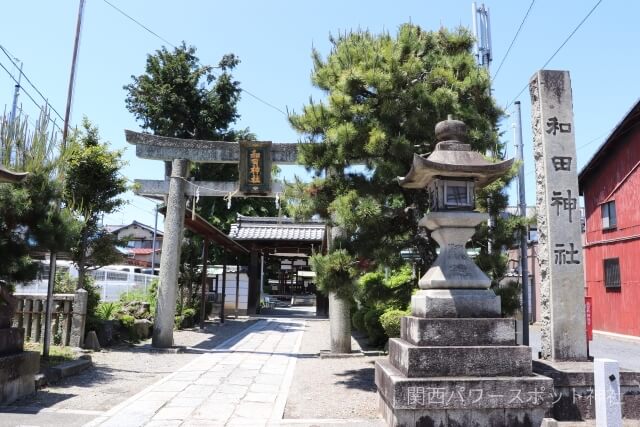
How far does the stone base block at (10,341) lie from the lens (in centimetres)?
681

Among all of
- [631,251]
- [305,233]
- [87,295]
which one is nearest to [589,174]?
[631,251]

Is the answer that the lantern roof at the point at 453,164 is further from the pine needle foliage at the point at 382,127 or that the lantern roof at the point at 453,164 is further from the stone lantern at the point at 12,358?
the stone lantern at the point at 12,358

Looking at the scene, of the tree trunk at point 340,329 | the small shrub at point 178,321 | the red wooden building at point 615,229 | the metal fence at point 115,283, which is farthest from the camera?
the metal fence at point 115,283

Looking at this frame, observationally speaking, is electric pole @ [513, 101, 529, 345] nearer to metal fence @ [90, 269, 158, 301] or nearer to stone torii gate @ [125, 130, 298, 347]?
stone torii gate @ [125, 130, 298, 347]

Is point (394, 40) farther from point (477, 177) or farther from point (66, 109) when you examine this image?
Result: point (66, 109)

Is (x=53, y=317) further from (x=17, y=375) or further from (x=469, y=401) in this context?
(x=469, y=401)

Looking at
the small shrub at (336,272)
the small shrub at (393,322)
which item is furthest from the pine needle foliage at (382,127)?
the small shrub at (393,322)

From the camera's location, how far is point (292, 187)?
857cm

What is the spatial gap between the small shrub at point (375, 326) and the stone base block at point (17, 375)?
8233 millimetres

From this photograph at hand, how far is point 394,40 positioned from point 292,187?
10.1 ft

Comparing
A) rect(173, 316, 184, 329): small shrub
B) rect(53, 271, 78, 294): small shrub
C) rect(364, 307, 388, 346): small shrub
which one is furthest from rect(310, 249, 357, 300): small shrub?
rect(173, 316, 184, 329): small shrub

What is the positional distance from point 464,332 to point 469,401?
0.78 m

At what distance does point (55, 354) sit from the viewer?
33.7 ft

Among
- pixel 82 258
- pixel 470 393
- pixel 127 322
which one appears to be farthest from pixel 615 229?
pixel 82 258
